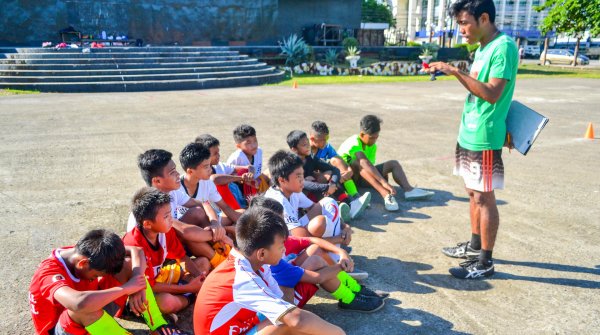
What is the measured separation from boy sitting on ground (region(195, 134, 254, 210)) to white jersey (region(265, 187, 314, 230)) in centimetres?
94

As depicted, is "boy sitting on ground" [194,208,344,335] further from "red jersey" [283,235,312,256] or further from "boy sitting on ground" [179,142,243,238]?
"boy sitting on ground" [179,142,243,238]

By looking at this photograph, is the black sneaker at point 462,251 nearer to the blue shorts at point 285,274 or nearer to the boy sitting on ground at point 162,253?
the blue shorts at point 285,274

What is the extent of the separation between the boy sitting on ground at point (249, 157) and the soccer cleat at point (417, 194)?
5.83 feet

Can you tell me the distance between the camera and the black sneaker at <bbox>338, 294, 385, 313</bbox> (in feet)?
11.1

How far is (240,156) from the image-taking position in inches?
210

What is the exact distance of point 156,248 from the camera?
3.38 metres

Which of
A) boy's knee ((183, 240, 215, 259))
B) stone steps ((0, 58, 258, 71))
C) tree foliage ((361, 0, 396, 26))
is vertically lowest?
boy's knee ((183, 240, 215, 259))

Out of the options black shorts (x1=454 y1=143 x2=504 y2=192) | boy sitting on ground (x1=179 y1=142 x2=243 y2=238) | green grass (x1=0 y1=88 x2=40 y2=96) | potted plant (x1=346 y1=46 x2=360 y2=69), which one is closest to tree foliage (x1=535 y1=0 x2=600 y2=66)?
potted plant (x1=346 y1=46 x2=360 y2=69)

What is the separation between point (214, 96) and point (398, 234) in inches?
480

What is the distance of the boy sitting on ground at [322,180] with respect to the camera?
495 centimetres

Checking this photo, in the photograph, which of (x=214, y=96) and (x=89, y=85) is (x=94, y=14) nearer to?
(x=89, y=85)

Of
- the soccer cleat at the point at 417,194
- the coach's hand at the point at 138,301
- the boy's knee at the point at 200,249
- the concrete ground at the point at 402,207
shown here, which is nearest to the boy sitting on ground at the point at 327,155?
the concrete ground at the point at 402,207

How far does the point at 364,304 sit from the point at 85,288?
1848 millimetres

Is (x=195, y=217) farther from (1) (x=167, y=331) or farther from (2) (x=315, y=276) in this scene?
(2) (x=315, y=276)
